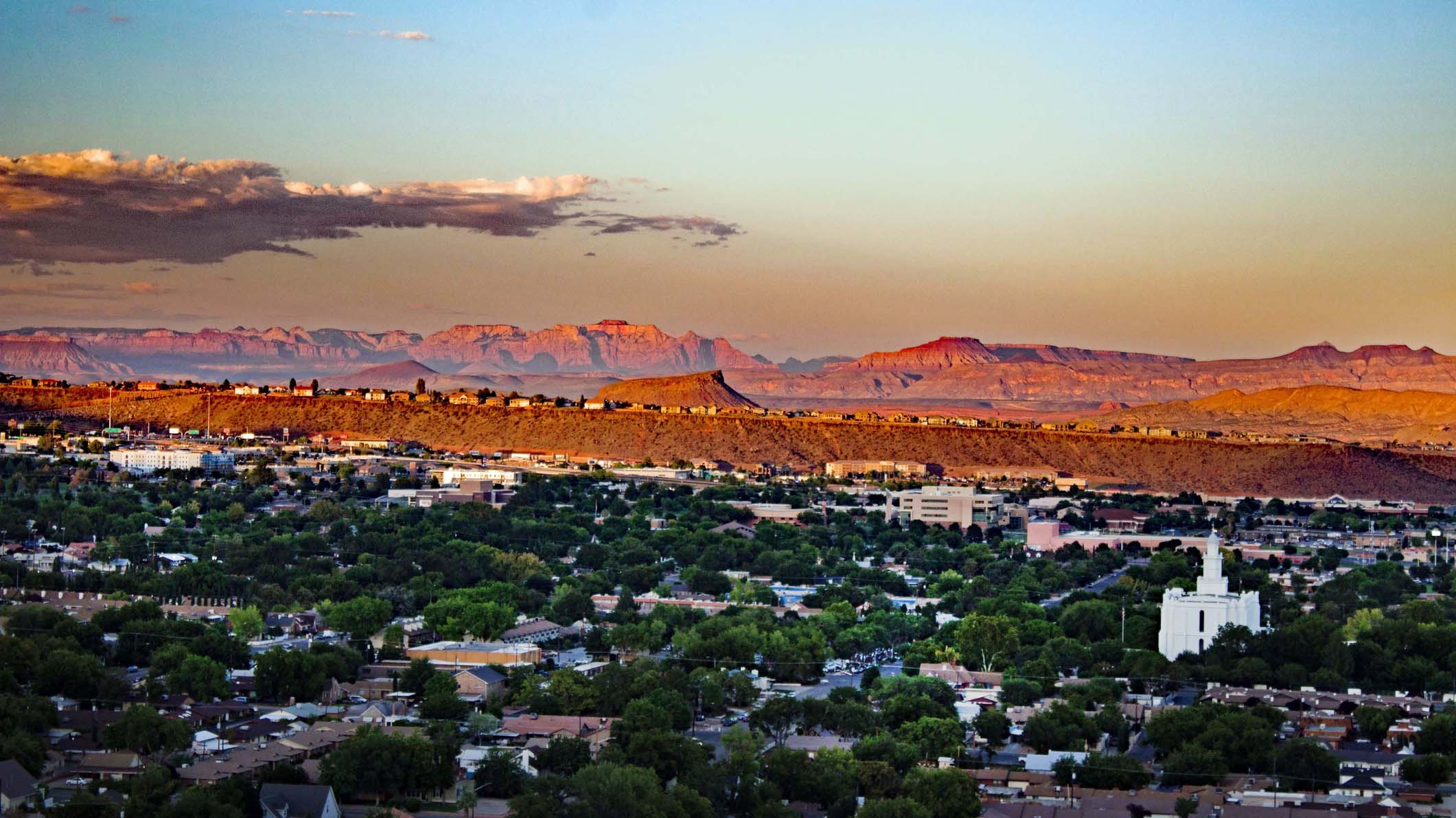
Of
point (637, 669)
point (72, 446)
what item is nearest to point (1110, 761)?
point (637, 669)

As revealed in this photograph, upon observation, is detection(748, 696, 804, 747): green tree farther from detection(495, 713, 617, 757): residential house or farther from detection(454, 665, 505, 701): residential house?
detection(454, 665, 505, 701): residential house

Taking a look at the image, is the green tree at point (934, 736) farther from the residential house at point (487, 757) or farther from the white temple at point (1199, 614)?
the white temple at point (1199, 614)

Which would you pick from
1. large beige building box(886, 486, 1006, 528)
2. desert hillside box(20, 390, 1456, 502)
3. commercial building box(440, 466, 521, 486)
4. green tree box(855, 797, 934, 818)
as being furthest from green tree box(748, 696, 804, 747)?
desert hillside box(20, 390, 1456, 502)

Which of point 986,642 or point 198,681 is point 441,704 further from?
point 986,642

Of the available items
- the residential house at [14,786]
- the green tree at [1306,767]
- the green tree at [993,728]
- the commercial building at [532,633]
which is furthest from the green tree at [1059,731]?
the residential house at [14,786]

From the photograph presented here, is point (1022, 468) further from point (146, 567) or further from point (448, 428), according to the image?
point (146, 567)
